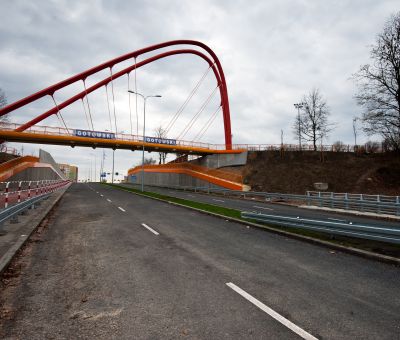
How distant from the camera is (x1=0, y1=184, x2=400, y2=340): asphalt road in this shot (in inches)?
133

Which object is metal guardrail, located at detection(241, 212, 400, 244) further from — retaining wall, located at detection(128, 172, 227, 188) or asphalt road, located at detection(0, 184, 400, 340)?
retaining wall, located at detection(128, 172, 227, 188)

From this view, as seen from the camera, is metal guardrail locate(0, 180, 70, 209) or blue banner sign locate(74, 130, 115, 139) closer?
metal guardrail locate(0, 180, 70, 209)

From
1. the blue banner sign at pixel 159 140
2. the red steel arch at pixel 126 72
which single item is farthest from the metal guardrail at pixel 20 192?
the blue banner sign at pixel 159 140

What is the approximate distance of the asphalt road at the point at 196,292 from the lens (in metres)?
3.39

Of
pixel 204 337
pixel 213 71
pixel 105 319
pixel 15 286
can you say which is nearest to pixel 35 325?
pixel 105 319

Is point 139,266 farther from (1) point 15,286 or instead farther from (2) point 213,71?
(2) point 213,71

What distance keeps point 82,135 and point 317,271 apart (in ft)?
119

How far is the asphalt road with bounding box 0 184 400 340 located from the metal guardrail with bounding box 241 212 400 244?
37.1 inches

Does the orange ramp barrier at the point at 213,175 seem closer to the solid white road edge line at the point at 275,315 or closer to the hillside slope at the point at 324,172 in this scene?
the hillside slope at the point at 324,172

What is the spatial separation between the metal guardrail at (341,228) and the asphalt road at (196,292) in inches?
37.1

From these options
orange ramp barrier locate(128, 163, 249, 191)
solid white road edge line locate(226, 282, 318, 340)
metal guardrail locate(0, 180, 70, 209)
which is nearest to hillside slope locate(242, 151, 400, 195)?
orange ramp barrier locate(128, 163, 249, 191)

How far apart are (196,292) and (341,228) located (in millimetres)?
5428

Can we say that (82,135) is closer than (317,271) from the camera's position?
No

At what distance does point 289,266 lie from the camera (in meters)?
5.89
